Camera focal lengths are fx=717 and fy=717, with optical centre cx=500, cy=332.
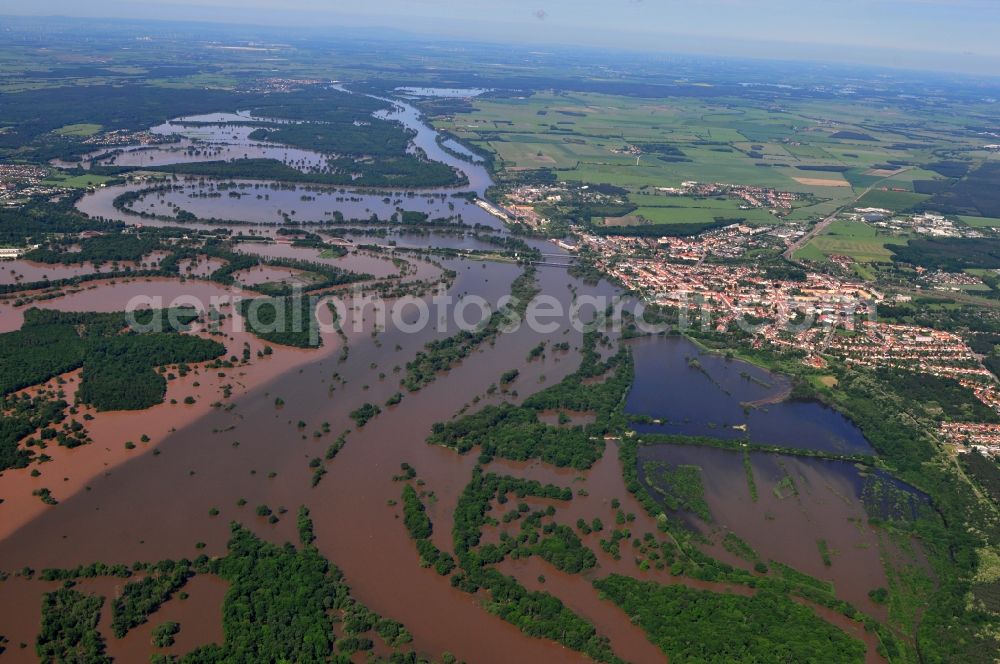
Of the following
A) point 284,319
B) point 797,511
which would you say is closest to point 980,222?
point 797,511

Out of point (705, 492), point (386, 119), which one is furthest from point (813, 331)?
point (386, 119)

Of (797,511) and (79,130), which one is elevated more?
(79,130)

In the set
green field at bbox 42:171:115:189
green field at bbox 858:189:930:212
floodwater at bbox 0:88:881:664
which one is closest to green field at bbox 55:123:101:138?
green field at bbox 42:171:115:189

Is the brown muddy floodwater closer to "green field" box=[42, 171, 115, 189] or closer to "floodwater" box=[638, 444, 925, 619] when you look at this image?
"floodwater" box=[638, 444, 925, 619]

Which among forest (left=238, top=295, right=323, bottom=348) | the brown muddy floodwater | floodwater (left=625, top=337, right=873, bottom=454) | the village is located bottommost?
the brown muddy floodwater

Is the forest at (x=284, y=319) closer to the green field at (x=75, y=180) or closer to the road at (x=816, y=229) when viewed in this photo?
the green field at (x=75, y=180)

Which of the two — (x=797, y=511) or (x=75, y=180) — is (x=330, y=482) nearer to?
(x=797, y=511)
